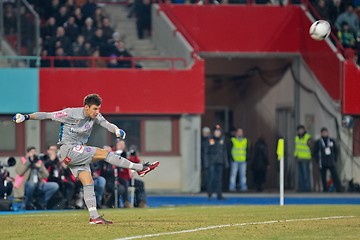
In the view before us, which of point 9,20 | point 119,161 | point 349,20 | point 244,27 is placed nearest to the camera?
point 119,161

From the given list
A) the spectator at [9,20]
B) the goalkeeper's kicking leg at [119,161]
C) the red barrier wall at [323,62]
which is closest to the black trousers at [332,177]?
the red barrier wall at [323,62]

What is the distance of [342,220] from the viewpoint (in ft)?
58.1

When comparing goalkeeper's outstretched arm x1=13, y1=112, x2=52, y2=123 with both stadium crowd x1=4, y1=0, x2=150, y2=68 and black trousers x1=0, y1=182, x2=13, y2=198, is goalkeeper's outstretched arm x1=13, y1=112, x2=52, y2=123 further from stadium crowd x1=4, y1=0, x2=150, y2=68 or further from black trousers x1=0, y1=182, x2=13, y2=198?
stadium crowd x1=4, y1=0, x2=150, y2=68

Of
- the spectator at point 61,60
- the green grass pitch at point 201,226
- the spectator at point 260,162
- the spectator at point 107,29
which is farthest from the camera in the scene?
the spectator at point 260,162

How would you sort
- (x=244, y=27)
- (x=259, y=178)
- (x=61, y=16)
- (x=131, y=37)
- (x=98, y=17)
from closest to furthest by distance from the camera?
(x=61, y=16) → (x=98, y=17) → (x=244, y=27) → (x=259, y=178) → (x=131, y=37)

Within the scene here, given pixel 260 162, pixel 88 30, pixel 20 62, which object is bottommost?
pixel 260 162

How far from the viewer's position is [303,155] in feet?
111

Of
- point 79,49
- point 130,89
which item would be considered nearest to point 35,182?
point 130,89

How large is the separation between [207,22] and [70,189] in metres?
10.9

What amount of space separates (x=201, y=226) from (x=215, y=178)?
13936 mm

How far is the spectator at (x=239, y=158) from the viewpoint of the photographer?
33.7m

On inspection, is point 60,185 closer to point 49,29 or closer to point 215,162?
point 215,162

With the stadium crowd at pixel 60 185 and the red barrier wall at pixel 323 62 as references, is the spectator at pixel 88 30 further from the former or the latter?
the stadium crowd at pixel 60 185

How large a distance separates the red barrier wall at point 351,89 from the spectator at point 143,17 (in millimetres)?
6633
